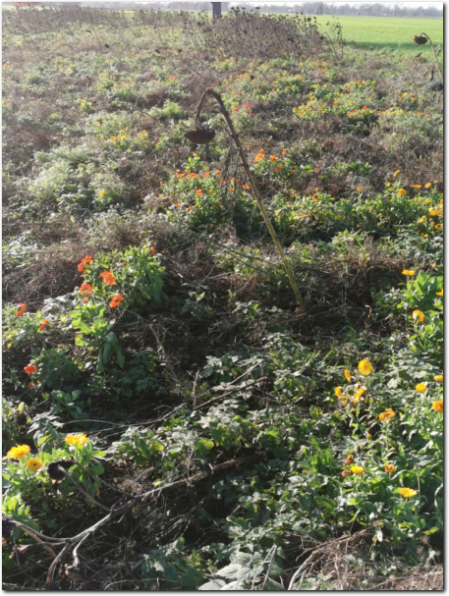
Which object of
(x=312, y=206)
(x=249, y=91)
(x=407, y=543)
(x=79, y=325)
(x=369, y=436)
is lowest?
(x=407, y=543)

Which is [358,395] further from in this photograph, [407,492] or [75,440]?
[75,440]

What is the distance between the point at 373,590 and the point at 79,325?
7.53 feet

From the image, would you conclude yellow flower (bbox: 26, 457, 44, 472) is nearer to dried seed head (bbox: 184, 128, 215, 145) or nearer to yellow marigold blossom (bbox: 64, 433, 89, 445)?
yellow marigold blossom (bbox: 64, 433, 89, 445)

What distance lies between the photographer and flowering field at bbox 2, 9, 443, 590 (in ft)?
6.28

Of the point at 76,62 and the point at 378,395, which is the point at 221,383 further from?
the point at 76,62

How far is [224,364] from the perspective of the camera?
2955mm

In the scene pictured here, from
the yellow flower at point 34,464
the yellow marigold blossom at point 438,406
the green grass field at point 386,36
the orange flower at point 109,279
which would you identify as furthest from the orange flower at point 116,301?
the green grass field at point 386,36

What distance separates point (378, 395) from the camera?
2.46 meters

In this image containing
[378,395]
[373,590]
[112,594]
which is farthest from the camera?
[378,395]

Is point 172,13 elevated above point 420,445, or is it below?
above

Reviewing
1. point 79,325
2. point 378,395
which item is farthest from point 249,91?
point 378,395

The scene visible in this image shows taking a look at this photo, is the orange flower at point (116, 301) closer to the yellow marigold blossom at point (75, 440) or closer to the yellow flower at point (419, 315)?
the yellow marigold blossom at point (75, 440)

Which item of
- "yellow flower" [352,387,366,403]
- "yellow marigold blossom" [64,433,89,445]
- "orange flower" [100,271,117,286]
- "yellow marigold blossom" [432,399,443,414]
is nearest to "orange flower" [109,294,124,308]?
"orange flower" [100,271,117,286]

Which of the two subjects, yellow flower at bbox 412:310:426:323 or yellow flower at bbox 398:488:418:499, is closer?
yellow flower at bbox 398:488:418:499
